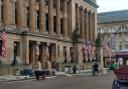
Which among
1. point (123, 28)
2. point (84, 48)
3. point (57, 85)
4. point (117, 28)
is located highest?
point (117, 28)

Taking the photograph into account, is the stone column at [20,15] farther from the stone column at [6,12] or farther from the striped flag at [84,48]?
the striped flag at [84,48]

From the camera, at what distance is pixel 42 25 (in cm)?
6712

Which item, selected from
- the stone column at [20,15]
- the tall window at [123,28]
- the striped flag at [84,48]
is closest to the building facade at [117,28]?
the tall window at [123,28]

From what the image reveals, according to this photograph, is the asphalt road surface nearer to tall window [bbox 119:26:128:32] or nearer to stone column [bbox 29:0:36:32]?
stone column [bbox 29:0:36:32]

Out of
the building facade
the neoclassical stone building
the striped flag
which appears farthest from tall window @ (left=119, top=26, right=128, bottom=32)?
the striped flag

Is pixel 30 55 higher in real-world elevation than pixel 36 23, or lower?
lower

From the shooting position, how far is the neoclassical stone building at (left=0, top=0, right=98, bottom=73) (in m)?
56.5

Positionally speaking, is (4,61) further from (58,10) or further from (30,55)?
(58,10)

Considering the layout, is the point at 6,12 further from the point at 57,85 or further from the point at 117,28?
the point at 117,28

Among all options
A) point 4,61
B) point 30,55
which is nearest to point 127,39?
point 30,55

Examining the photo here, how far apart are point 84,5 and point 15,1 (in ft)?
105

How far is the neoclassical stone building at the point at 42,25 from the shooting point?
5647 cm

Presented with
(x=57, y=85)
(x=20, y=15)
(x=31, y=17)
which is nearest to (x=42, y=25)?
(x=31, y=17)

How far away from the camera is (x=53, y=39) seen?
67.7m
